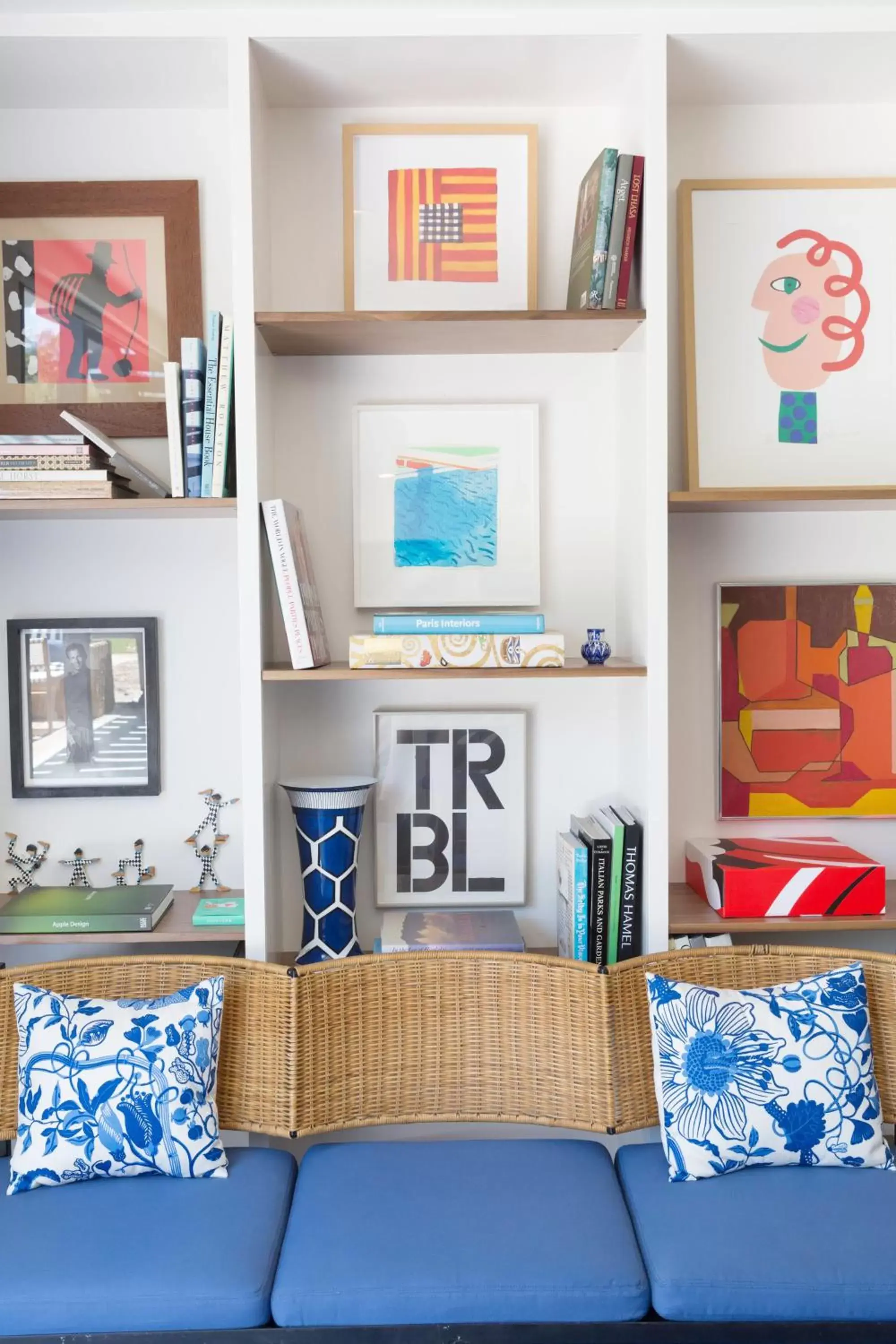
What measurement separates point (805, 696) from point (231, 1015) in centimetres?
143

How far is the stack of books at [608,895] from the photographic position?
2.04 meters

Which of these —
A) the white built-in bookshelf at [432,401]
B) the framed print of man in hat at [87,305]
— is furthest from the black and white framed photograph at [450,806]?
the framed print of man in hat at [87,305]

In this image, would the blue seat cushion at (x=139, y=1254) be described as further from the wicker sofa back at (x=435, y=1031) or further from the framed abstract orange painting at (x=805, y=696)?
the framed abstract orange painting at (x=805, y=696)

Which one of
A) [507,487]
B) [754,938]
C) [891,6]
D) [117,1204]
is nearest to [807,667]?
[754,938]

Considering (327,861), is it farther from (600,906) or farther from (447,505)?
(447,505)

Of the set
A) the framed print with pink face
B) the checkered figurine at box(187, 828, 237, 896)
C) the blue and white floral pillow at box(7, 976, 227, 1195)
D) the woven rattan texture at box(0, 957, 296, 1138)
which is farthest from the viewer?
the checkered figurine at box(187, 828, 237, 896)

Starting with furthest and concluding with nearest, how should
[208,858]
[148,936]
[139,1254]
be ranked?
[208,858] → [148,936] → [139,1254]

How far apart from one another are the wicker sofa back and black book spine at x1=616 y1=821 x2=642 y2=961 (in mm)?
124

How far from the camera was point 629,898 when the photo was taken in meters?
2.05

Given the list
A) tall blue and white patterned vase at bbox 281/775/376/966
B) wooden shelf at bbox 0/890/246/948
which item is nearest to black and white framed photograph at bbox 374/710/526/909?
tall blue and white patterned vase at bbox 281/775/376/966

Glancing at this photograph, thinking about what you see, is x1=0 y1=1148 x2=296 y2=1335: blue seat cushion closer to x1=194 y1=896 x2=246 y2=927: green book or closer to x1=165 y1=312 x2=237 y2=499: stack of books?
x1=194 y1=896 x2=246 y2=927: green book

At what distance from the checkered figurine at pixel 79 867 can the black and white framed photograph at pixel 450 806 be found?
→ 2.17 ft

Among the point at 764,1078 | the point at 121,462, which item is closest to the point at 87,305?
the point at 121,462

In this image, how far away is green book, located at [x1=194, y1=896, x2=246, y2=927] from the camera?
206cm
